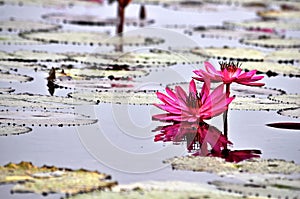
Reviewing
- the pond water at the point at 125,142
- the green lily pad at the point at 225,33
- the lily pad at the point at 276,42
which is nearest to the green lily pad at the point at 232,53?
the lily pad at the point at 276,42

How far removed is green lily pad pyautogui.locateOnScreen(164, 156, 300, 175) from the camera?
3125mm

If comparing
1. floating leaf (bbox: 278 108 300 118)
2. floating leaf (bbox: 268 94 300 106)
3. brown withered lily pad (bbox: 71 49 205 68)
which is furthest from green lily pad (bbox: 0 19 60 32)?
floating leaf (bbox: 278 108 300 118)

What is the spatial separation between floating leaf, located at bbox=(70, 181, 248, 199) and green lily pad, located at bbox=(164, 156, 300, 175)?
0.70 feet

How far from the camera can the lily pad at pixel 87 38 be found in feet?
20.3

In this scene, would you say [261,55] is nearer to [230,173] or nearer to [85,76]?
[85,76]

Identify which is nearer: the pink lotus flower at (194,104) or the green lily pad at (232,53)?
the pink lotus flower at (194,104)

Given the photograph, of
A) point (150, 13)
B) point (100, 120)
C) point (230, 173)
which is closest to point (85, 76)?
point (100, 120)

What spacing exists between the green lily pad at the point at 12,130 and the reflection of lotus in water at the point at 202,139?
54 cm

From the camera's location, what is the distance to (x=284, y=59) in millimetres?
5820

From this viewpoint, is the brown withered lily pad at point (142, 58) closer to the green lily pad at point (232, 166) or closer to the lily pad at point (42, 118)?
the lily pad at point (42, 118)

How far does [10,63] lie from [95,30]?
2.02 metres

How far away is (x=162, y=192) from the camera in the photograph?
279 centimetres

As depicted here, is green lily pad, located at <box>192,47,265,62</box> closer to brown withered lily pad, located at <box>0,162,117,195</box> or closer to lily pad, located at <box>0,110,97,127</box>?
lily pad, located at <box>0,110,97,127</box>

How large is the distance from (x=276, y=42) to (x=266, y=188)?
389 cm
